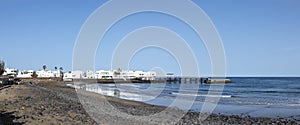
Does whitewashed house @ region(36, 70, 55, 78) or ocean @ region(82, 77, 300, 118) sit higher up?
whitewashed house @ region(36, 70, 55, 78)

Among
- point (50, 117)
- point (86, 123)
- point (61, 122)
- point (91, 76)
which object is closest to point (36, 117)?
point (50, 117)

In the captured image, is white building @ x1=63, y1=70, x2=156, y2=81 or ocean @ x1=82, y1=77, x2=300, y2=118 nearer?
ocean @ x1=82, y1=77, x2=300, y2=118

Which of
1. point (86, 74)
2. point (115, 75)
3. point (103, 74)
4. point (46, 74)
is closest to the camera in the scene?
Result: point (86, 74)

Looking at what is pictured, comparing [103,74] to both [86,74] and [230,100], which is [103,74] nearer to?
[86,74]

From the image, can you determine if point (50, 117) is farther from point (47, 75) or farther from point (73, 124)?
point (47, 75)

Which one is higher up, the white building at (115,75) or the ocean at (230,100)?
the white building at (115,75)

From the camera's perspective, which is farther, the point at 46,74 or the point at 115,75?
the point at 46,74

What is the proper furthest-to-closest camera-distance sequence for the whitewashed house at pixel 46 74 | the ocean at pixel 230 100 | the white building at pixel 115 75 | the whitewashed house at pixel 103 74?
the whitewashed house at pixel 103 74 → the whitewashed house at pixel 46 74 → the white building at pixel 115 75 → the ocean at pixel 230 100

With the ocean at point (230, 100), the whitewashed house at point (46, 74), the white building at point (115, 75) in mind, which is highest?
the whitewashed house at point (46, 74)

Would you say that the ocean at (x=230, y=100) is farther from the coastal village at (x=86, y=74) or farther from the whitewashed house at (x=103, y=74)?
the whitewashed house at (x=103, y=74)

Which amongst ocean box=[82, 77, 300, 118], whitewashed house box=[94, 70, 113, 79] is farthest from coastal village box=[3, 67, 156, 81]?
ocean box=[82, 77, 300, 118]

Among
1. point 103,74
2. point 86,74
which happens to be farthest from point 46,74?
point 103,74

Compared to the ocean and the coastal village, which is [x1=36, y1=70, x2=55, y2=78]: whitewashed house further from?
the ocean

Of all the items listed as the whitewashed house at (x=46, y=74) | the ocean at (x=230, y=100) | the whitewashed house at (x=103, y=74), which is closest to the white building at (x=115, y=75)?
the whitewashed house at (x=103, y=74)
